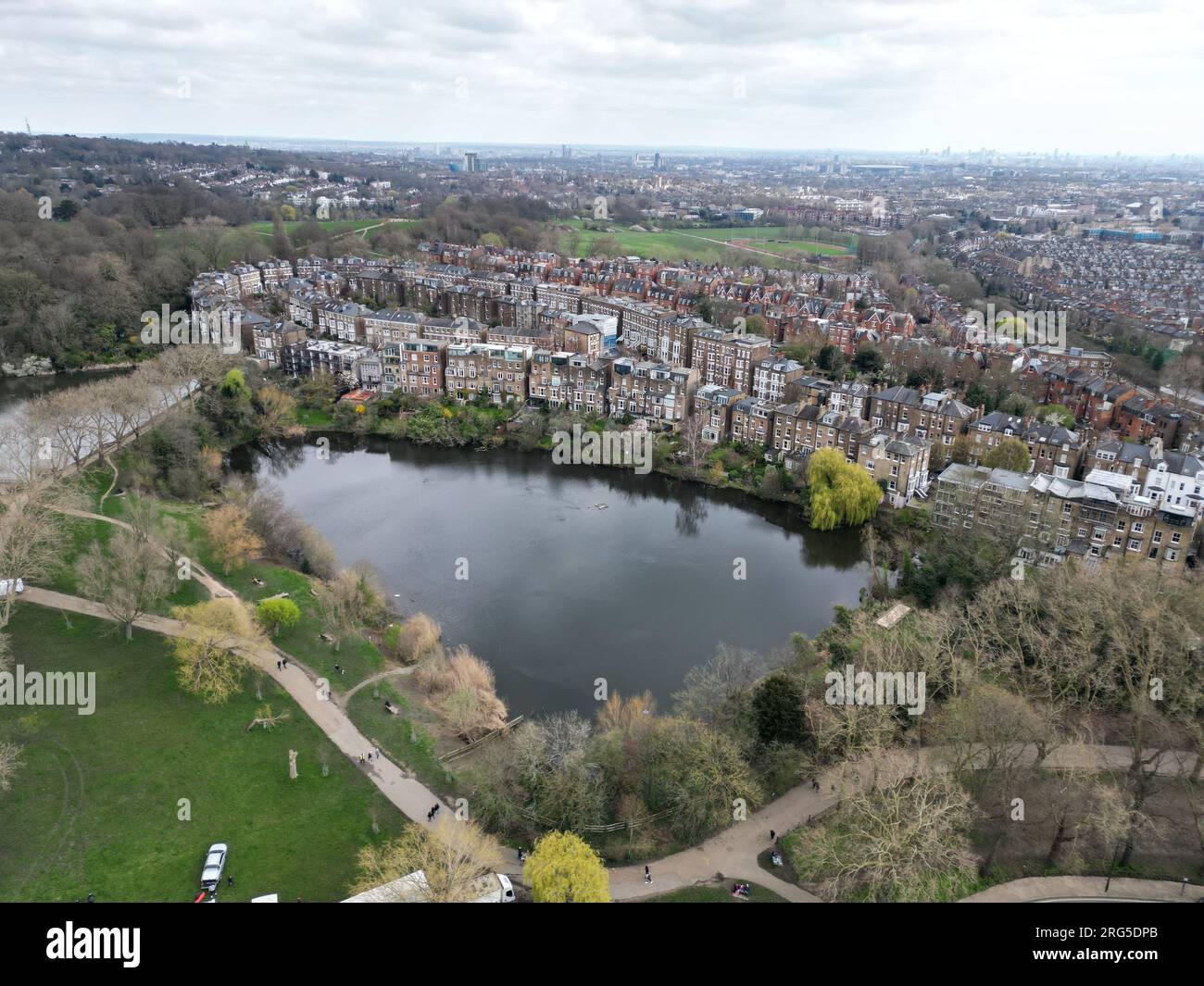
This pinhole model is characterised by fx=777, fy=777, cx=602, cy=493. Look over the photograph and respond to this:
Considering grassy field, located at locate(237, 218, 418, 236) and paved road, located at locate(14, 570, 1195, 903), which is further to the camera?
grassy field, located at locate(237, 218, 418, 236)

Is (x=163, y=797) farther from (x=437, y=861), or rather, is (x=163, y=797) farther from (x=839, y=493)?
(x=839, y=493)

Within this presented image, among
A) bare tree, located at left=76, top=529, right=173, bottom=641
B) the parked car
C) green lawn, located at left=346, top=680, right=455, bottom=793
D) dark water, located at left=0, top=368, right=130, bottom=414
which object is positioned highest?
dark water, located at left=0, top=368, right=130, bottom=414

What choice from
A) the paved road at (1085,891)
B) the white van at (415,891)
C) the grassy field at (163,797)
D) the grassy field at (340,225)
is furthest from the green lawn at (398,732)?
the grassy field at (340,225)

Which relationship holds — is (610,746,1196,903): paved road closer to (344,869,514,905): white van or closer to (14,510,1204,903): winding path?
(14,510,1204,903): winding path

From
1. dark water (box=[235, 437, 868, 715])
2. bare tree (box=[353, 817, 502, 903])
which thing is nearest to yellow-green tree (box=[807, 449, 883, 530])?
dark water (box=[235, 437, 868, 715])

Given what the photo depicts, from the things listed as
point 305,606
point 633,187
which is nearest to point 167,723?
point 305,606

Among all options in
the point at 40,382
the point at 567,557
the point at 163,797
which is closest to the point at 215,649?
the point at 163,797

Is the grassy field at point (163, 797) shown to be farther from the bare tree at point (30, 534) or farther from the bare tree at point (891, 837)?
the bare tree at point (891, 837)
